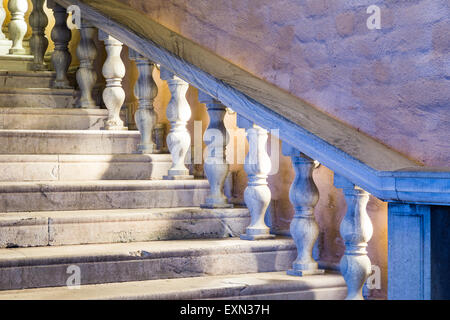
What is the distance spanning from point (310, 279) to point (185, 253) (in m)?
0.46

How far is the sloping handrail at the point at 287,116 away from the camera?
5.53 feet

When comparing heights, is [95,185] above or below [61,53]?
below

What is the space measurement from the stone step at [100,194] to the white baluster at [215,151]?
0.16 metres

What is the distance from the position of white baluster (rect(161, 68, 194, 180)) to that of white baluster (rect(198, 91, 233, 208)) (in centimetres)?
21

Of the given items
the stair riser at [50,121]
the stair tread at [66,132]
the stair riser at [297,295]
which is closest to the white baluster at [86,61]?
the stair riser at [50,121]

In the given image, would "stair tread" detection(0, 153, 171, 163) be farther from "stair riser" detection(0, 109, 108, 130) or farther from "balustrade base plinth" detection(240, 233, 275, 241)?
"balustrade base plinth" detection(240, 233, 275, 241)

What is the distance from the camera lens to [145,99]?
10.8 ft

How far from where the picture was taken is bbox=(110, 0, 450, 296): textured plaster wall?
2354 mm

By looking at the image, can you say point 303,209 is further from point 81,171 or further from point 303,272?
point 81,171

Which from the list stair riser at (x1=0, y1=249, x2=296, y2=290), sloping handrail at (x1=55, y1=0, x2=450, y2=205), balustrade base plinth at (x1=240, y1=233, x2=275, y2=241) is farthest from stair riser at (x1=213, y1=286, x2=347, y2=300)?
sloping handrail at (x1=55, y1=0, x2=450, y2=205)

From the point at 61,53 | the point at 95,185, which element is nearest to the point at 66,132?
the point at 95,185

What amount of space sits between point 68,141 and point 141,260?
41.6 inches

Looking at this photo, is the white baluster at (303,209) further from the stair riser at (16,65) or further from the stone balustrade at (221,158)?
the stair riser at (16,65)
